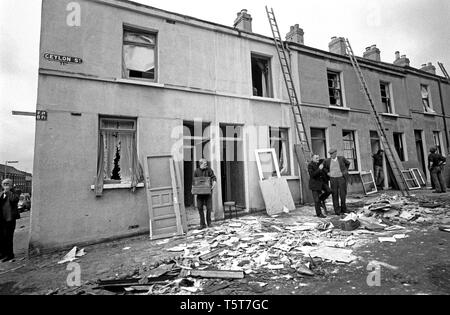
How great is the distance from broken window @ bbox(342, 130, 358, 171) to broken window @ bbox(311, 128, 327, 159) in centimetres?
137

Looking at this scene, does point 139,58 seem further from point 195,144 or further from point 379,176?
point 379,176

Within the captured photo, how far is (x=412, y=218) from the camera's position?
6.41 m

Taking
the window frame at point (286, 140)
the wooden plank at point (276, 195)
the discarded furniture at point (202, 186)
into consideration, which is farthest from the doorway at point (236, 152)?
the discarded furniture at point (202, 186)

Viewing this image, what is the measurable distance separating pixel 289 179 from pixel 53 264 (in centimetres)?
793

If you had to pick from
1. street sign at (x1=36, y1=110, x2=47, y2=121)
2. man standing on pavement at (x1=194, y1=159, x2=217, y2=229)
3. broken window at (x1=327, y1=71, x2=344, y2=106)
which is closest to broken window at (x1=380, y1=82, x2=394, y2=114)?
broken window at (x1=327, y1=71, x2=344, y2=106)

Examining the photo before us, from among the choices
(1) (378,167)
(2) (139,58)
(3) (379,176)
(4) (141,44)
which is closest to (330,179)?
(1) (378,167)

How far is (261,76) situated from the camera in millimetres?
10258

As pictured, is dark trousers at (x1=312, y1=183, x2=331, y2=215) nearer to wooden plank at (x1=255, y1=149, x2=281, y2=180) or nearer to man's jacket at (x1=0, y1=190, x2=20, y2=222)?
wooden plank at (x1=255, y1=149, x2=281, y2=180)

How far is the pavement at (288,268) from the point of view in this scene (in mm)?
3227

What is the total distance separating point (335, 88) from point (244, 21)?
5544 millimetres

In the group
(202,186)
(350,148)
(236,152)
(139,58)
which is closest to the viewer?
(202,186)

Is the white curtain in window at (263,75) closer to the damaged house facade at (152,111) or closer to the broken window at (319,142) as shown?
the damaged house facade at (152,111)
